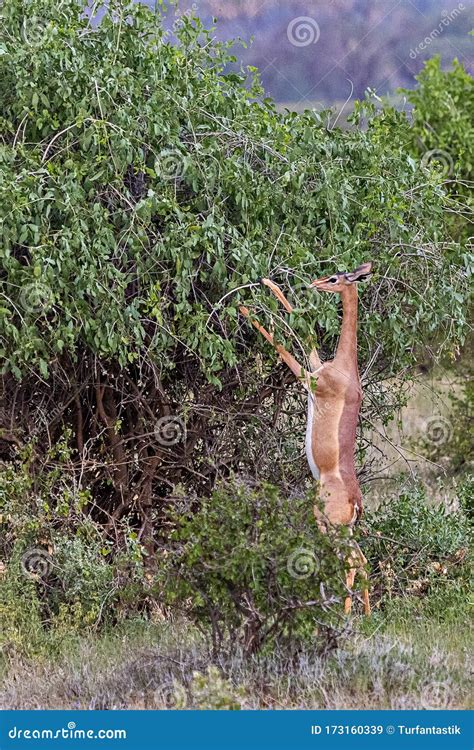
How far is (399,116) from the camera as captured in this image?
8461 millimetres

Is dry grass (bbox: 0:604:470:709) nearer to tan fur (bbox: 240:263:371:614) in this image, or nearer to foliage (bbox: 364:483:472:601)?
tan fur (bbox: 240:263:371:614)

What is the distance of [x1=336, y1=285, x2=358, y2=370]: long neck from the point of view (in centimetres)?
686

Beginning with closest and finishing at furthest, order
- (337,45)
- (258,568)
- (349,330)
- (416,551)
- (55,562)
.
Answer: (258,568) → (349,330) → (55,562) → (416,551) → (337,45)

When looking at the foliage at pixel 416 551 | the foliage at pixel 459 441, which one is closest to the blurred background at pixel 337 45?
the foliage at pixel 459 441

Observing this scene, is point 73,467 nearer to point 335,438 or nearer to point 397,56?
point 335,438

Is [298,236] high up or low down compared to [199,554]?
up

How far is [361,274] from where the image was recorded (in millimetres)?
6773

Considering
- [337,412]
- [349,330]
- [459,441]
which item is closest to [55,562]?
[337,412]

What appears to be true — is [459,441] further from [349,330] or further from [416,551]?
[349,330]

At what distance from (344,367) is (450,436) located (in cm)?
548

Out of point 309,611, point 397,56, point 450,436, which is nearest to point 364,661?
point 309,611

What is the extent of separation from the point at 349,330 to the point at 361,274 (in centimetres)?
33

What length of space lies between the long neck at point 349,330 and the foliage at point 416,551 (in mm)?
1330

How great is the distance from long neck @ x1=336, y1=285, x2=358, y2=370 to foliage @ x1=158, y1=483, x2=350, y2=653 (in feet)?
4.18
